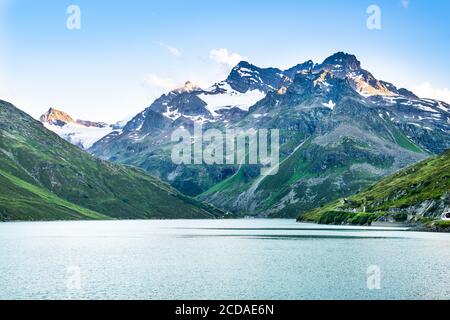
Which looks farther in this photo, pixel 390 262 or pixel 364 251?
pixel 364 251

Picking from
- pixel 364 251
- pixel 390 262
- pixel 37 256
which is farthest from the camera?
pixel 364 251

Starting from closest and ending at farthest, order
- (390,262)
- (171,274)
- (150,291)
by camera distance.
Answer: (150,291) → (171,274) → (390,262)

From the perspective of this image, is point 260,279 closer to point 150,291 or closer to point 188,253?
point 150,291

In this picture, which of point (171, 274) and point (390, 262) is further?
point (390, 262)

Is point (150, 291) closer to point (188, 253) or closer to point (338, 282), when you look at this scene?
point (338, 282)

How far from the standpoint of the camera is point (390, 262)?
118m

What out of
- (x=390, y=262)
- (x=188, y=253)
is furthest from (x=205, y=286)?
(x=188, y=253)

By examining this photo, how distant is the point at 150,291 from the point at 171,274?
63.3ft
